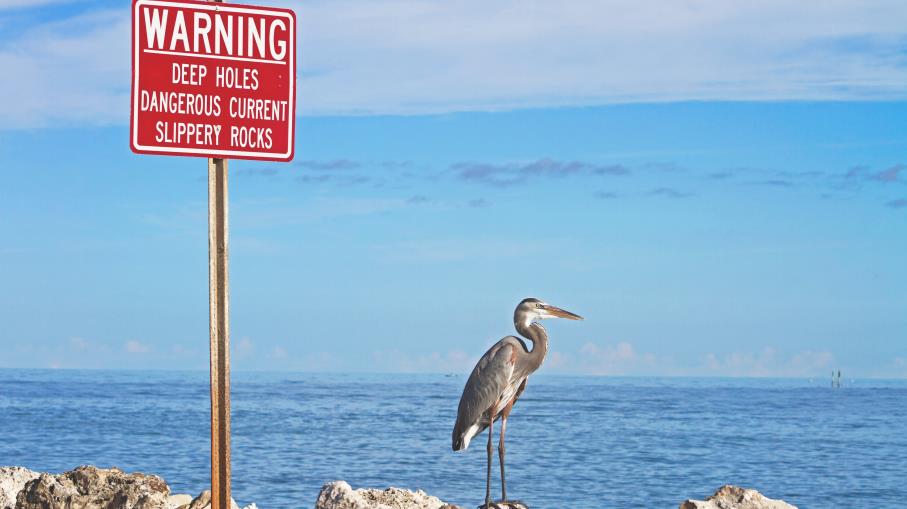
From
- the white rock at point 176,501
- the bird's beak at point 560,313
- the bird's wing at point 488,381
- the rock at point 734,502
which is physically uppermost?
the bird's beak at point 560,313

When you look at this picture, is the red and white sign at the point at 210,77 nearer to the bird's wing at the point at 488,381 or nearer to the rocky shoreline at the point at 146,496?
the rocky shoreline at the point at 146,496

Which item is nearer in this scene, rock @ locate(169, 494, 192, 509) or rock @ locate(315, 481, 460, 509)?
rock @ locate(315, 481, 460, 509)

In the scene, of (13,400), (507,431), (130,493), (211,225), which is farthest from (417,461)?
(13,400)

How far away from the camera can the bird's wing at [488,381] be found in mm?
8438

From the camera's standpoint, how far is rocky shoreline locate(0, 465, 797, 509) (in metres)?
7.54

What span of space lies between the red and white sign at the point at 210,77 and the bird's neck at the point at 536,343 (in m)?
3.41

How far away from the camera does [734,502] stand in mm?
7551

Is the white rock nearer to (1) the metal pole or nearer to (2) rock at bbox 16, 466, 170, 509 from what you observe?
(2) rock at bbox 16, 466, 170, 509

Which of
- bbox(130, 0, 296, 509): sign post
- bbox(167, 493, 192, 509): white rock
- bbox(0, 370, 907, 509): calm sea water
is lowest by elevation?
bbox(0, 370, 907, 509): calm sea water

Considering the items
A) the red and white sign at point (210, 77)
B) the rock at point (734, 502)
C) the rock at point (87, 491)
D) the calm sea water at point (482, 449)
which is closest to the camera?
the red and white sign at point (210, 77)

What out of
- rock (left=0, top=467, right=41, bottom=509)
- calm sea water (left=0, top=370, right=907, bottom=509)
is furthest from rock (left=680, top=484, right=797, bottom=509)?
calm sea water (left=0, top=370, right=907, bottom=509)

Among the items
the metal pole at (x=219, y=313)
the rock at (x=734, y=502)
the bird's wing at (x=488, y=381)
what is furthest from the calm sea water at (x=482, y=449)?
the metal pole at (x=219, y=313)

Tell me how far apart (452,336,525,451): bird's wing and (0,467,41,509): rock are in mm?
3246

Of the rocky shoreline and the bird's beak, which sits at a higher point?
the bird's beak
